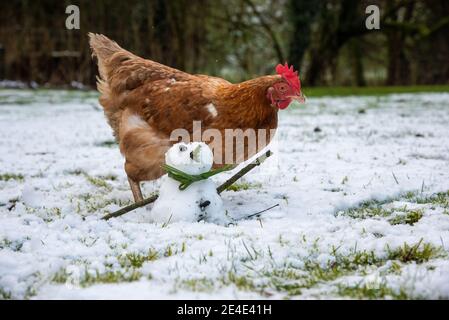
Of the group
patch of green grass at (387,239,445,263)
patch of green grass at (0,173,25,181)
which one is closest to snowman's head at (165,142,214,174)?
patch of green grass at (387,239,445,263)

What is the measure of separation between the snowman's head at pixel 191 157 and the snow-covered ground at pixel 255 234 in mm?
312

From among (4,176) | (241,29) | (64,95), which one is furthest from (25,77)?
(4,176)

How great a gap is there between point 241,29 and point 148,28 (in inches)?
176

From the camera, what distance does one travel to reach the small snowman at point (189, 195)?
2676 mm

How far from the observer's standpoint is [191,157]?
273cm

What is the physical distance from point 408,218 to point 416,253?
0.58 metres

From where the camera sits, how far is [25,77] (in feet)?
56.3

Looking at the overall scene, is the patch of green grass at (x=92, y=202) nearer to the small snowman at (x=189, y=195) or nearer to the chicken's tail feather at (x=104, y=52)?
the small snowman at (x=189, y=195)

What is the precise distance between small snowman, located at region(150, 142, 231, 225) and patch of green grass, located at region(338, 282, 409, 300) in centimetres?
104

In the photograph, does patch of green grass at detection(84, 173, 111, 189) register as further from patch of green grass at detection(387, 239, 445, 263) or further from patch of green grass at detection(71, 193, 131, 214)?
patch of green grass at detection(387, 239, 445, 263)

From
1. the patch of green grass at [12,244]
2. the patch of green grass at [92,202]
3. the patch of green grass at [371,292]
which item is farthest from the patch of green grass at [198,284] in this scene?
the patch of green grass at [92,202]

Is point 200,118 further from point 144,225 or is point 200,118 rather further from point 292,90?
point 144,225
